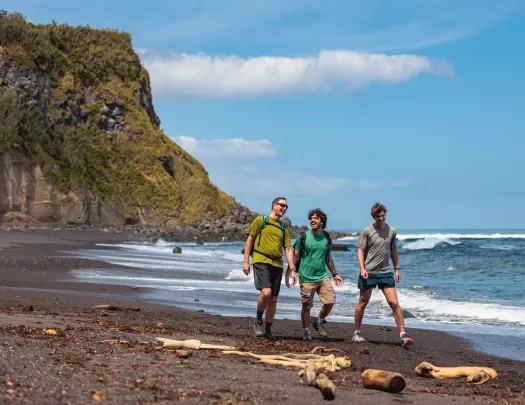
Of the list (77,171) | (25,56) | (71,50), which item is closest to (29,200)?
(77,171)

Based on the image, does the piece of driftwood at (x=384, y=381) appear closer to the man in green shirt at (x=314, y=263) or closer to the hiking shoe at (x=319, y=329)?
the man in green shirt at (x=314, y=263)

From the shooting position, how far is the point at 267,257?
10.3 metres

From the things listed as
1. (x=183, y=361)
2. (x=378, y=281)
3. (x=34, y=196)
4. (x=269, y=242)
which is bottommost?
(x=183, y=361)

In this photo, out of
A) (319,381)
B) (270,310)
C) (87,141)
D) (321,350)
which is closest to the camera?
(319,381)

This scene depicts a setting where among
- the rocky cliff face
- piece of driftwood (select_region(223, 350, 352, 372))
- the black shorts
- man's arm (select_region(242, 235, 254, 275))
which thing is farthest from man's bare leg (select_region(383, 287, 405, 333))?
the rocky cliff face

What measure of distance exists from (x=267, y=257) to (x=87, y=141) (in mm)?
61871

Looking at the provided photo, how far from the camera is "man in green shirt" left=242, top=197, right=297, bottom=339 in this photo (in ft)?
33.8

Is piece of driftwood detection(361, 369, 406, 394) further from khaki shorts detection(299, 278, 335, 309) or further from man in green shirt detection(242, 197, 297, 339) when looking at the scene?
khaki shorts detection(299, 278, 335, 309)

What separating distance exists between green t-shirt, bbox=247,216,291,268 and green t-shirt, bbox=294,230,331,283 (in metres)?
0.49

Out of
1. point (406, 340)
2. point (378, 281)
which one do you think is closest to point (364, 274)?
point (378, 281)

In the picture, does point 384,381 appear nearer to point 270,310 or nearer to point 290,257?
point 270,310

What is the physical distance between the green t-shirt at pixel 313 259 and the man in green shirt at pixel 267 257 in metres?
0.44

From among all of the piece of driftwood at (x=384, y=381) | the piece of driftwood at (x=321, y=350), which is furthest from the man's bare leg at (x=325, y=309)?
the piece of driftwood at (x=384, y=381)

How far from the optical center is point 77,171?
61312 mm
